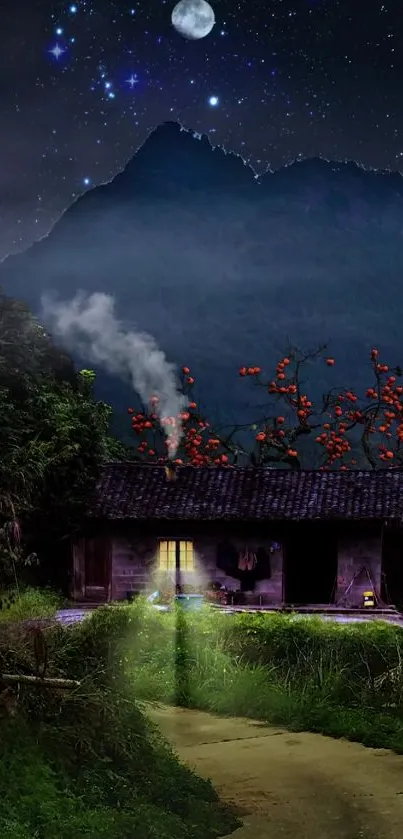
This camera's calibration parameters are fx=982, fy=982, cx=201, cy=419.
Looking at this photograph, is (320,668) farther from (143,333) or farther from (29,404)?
(143,333)

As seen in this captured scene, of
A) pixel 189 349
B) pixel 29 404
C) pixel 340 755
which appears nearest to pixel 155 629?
pixel 340 755

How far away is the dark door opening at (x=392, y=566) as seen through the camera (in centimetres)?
2402

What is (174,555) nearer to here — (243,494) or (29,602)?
(243,494)

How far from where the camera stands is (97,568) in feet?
80.0

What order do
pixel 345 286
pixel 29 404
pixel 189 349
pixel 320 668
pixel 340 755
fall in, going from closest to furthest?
pixel 340 755 < pixel 320 668 < pixel 29 404 < pixel 189 349 < pixel 345 286

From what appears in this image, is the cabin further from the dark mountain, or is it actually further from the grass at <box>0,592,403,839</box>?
the dark mountain

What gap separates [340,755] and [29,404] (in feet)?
49.8

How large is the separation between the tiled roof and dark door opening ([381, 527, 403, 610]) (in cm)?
107

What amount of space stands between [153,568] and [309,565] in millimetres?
3884

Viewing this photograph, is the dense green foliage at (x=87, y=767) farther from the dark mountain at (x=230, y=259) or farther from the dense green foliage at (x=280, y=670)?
the dark mountain at (x=230, y=259)

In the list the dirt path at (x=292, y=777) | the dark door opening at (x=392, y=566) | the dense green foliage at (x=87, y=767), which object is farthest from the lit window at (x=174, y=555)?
the dense green foliage at (x=87, y=767)

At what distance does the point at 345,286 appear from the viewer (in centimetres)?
11456

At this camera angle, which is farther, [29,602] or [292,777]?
[29,602]

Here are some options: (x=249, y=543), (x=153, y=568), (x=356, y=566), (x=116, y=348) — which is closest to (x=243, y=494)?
(x=249, y=543)
